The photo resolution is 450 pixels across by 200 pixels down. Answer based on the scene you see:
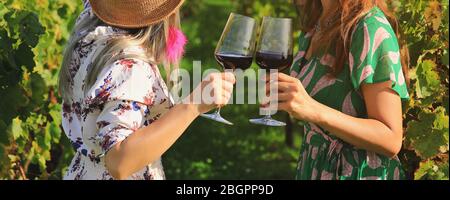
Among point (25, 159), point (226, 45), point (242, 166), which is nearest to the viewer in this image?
point (226, 45)

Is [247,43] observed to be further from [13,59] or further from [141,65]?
[13,59]

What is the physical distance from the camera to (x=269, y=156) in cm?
676

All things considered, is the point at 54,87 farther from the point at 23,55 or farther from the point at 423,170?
the point at 423,170

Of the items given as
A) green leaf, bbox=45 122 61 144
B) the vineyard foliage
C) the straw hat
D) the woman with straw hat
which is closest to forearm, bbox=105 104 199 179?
the woman with straw hat

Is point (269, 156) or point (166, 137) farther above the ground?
point (166, 137)

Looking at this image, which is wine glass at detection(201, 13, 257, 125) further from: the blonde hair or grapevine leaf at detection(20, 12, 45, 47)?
grapevine leaf at detection(20, 12, 45, 47)

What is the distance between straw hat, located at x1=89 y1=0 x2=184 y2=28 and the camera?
230cm

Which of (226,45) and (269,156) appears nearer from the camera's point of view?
(226,45)

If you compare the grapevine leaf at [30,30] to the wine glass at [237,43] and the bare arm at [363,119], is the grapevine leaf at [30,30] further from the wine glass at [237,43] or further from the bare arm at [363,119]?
the bare arm at [363,119]

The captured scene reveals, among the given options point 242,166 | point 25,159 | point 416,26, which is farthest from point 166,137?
point 242,166

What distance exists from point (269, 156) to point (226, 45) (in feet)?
14.2
